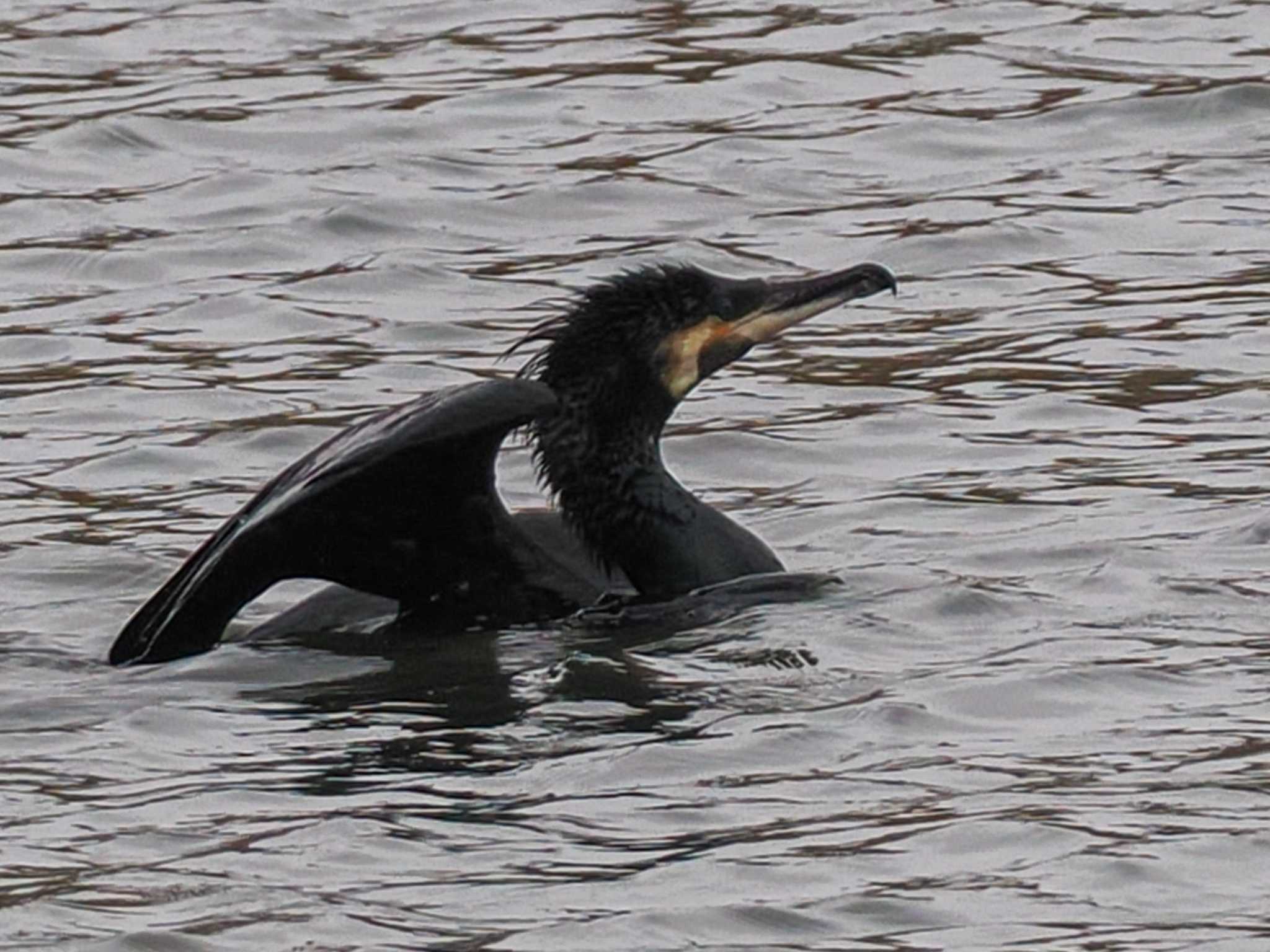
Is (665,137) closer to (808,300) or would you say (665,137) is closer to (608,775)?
(808,300)

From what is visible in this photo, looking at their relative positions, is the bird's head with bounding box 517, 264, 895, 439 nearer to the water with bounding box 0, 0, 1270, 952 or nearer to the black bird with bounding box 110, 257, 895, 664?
the black bird with bounding box 110, 257, 895, 664

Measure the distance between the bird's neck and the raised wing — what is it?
294 mm

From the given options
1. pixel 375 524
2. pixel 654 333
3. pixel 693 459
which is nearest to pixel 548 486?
pixel 654 333

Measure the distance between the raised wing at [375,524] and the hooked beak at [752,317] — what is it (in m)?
0.65

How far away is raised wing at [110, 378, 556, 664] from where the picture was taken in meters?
9.13

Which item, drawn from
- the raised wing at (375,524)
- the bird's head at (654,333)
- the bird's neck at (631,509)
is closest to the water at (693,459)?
the raised wing at (375,524)

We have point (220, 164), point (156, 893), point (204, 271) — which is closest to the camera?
point (156, 893)

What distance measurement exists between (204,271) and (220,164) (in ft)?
5.24

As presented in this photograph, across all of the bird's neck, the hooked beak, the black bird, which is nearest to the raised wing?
the black bird

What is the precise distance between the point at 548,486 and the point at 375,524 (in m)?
0.94

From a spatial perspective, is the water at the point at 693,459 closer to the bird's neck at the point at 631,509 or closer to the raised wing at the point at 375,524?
the raised wing at the point at 375,524

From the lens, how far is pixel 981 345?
1292 centimetres

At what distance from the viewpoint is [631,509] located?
9.98 meters

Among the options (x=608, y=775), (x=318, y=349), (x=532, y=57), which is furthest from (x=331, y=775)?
(x=532, y=57)
